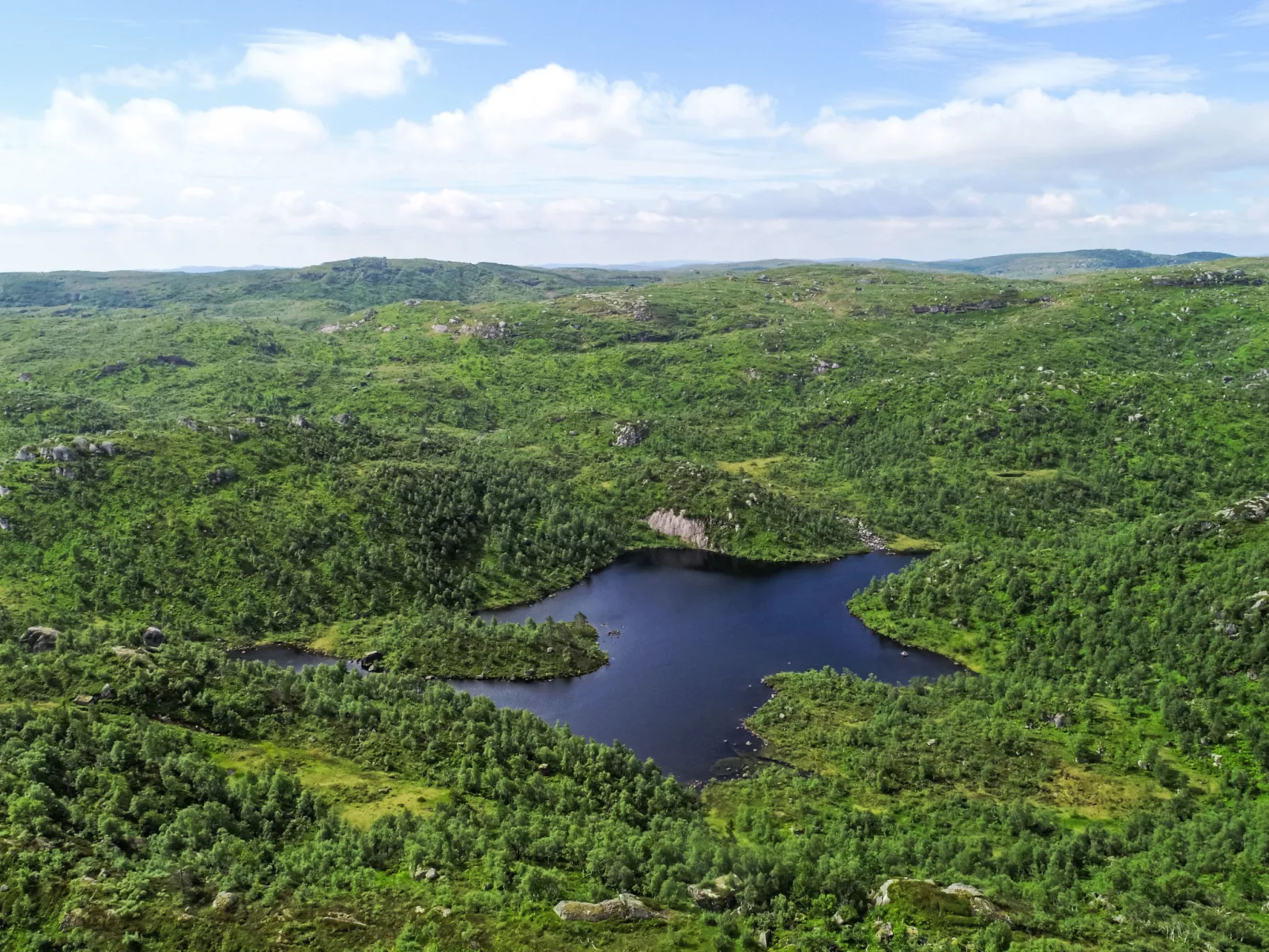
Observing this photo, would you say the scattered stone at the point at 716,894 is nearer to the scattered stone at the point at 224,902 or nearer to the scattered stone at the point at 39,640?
the scattered stone at the point at 224,902

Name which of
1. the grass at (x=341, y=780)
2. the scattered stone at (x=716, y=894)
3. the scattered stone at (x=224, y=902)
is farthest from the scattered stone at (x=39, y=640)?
the scattered stone at (x=716, y=894)

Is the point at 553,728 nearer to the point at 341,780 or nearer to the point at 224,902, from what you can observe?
the point at 341,780

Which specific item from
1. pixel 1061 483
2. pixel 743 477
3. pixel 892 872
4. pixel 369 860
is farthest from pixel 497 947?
pixel 1061 483

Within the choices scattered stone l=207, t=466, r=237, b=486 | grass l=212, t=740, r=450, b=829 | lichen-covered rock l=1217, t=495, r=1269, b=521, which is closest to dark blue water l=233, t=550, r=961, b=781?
grass l=212, t=740, r=450, b=829

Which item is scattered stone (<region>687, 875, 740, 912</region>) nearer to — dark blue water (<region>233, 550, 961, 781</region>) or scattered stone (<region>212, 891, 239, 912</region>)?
dark blue water (<region>233, 550, 961, 781</region>)

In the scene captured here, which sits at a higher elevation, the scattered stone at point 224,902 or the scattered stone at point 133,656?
the scattered stone at point 133,656

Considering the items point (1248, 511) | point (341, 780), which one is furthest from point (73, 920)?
point (1248, 511)
